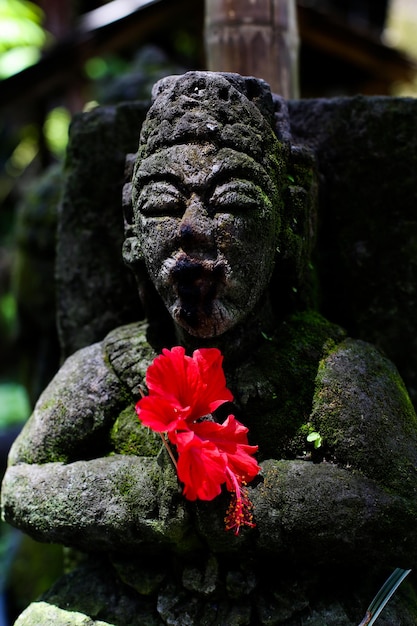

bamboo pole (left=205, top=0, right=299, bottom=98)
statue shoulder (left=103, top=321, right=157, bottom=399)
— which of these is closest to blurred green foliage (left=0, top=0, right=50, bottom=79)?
bamboo pole (left=205, top=0, right=299, bottom=98)

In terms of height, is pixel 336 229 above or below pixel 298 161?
below

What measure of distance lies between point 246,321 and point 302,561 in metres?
0.69

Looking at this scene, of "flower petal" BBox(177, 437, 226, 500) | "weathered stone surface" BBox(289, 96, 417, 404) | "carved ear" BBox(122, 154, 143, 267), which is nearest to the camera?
"flower petal" BBox(177, 437, 226, 500)

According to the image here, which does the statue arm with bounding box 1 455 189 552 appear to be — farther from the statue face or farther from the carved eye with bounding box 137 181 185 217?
the carved eye with bounding box 137 181 185 217

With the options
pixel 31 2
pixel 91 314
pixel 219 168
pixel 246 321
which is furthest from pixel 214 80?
pixel 31 2

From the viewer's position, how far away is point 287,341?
207cm

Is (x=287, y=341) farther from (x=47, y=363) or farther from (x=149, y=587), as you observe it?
(x=47, y=363)

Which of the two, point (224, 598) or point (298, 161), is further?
point (298, 161)

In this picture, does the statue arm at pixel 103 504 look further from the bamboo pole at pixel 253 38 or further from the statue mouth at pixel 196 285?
the bamboo pole at pixel 253 38

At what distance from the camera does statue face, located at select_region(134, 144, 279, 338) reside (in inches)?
68.7

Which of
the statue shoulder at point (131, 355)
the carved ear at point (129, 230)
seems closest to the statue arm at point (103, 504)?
the statue shoulder at point (131, 355)

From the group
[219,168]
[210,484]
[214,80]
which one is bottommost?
[210,484]

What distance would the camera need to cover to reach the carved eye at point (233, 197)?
1761 mm

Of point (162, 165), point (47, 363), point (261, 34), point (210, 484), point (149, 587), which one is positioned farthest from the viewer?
point (47, 363)
